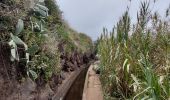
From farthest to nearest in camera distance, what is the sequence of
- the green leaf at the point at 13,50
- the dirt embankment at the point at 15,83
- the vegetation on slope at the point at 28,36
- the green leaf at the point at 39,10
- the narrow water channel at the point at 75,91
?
the narrow water channel at the point at 75,91, the green leaf at the point at 39,10, the vegetation on slope at the point at 28,36, the green leaf at the point at 13,50, the dirt embankment at the point at 15,83

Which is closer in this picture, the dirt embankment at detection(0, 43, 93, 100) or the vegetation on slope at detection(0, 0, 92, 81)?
the dirt embankment at detection(0, 43, 93, 100)

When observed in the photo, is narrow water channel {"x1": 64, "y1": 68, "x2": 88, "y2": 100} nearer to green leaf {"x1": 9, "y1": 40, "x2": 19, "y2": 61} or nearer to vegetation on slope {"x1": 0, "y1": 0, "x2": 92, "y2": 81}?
vegetation on slope {"x1": 0, "y1": 0, "x2": 92, "y2": 81}

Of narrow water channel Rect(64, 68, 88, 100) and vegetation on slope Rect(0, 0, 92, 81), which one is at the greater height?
vegetation on slope Rect(0, 0, 92, 81)

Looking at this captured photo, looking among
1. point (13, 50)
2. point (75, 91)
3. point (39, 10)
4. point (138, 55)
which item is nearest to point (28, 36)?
point (39, 10)

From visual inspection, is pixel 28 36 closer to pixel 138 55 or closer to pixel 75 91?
pixel 138 55

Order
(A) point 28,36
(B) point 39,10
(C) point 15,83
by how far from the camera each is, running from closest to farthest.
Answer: (C) point 15,83 → (A) point 28,36 → (B) point 39,10

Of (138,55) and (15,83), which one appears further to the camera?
(15,83)

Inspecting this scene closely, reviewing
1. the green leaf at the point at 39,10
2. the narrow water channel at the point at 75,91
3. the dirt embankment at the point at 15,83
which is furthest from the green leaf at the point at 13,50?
the narrow water channel at the point at 75,91

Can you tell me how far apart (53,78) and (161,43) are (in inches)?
195

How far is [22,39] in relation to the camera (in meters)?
7.59

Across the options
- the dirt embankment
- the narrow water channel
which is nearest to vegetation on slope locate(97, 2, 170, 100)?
the dirt embankment

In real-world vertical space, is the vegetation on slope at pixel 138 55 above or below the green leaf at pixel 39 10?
below

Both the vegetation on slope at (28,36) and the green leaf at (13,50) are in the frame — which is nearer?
the green leaf at (13,50)

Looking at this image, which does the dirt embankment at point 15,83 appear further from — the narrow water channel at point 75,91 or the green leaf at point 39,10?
the narrow water channel at point 75,91
